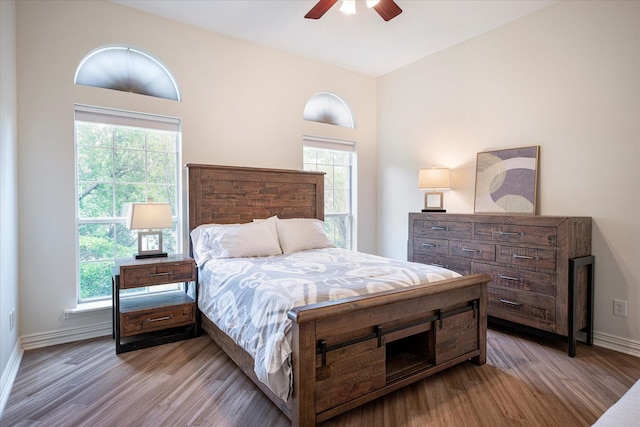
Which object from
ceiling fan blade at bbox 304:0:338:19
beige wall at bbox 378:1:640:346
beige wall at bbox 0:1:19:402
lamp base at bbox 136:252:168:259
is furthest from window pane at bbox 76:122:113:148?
beige wall at bbox 378:1:640:346

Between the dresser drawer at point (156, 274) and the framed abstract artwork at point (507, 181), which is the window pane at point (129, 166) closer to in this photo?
the dresser drawer at point (156, 274)

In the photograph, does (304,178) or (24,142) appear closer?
(24,142)

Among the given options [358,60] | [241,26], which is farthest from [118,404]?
[358,60]

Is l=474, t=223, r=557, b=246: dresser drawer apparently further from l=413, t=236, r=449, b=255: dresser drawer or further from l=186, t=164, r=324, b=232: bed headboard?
l=186, t=164, r=324, b=232: bed headboard

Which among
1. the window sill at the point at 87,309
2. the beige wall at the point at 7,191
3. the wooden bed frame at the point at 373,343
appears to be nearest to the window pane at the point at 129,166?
the beige wall at the point at 7,191

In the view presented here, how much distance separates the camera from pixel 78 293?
3.08 meters

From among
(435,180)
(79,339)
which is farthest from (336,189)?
(79,339)

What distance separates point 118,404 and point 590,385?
9.63 ft

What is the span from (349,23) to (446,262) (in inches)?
102

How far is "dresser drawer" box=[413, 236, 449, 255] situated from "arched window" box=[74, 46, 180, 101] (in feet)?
9.55

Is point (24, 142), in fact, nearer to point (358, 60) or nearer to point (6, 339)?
point (6, 339)

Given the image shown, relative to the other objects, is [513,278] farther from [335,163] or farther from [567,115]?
[335,163]

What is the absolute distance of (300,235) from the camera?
354 centimetres

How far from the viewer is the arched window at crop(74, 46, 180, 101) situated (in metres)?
3.10
